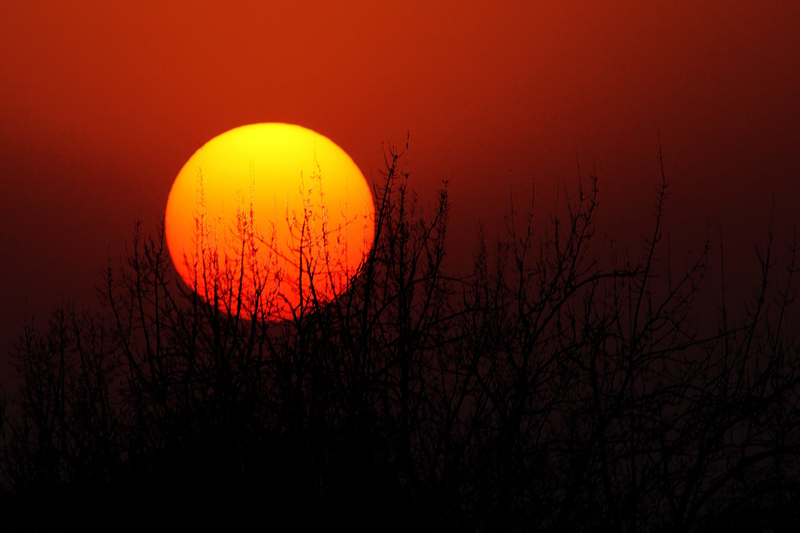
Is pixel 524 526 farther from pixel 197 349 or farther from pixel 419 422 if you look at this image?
pixel 197 349

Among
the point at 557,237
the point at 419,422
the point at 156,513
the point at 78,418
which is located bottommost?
the point at 156,513

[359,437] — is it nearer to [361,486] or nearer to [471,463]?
[361,486]

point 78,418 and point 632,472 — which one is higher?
point 78,418

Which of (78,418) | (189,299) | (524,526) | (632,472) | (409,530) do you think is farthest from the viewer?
(78,418)

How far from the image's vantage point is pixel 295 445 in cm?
572

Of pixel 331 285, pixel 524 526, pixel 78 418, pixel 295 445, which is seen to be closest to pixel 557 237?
pixel 331 285

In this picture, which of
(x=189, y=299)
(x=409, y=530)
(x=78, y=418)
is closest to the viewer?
(x=409, y=530)

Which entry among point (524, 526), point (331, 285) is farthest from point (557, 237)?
point (524, 526)

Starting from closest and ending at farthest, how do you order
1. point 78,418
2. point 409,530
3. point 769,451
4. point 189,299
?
point 769,451, point 409,530, point 189,299, point 78,418

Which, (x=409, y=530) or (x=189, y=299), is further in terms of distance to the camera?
(x=189, y=299)

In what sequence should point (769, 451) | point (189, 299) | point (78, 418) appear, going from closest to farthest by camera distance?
point (769, 451)
point (189, 299)
point (78, 418)

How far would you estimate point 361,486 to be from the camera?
5730 mm

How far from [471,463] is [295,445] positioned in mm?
1281

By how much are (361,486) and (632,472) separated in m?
2.55
